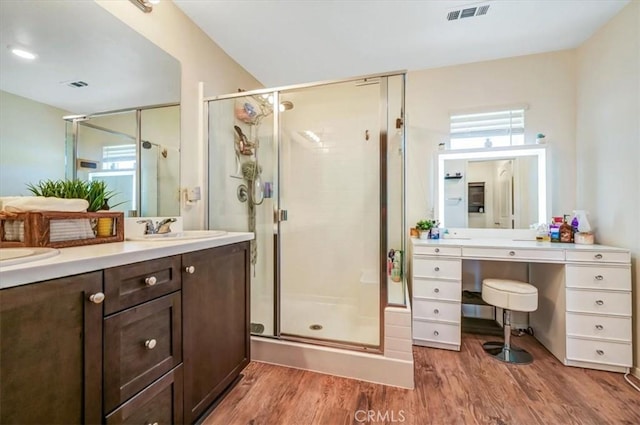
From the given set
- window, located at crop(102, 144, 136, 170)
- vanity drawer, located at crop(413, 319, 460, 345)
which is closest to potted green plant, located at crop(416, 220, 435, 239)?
vanity drawer, located at crop(413, 319, 460, 345)

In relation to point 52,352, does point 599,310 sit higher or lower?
lower

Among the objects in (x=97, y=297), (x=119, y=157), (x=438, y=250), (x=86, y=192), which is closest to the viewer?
(x=97, y=297)

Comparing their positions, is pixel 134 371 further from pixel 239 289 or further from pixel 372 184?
pixel 372 184

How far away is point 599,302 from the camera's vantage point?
1.86 meters

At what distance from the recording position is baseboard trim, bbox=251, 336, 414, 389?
170 centimetres

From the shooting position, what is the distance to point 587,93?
2252 mm

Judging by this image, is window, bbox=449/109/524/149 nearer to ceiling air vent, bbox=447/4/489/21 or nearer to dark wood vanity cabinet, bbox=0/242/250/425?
ceiling air vent, bbox=447/4/489/21

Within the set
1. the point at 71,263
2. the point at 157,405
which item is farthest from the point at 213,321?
the point at 71,263

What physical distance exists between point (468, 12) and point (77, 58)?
2.45 meters

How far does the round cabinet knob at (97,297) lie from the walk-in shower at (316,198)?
54.4 inches

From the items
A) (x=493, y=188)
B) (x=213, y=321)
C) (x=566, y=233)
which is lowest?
(x=213, y=321)

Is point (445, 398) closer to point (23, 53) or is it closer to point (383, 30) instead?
point (383, 30)

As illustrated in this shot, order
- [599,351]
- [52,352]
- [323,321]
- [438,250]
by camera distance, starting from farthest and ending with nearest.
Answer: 1. [323,321]
2. [438,250]
3. [599,351]
4. [52,352]

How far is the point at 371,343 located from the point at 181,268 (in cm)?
135
